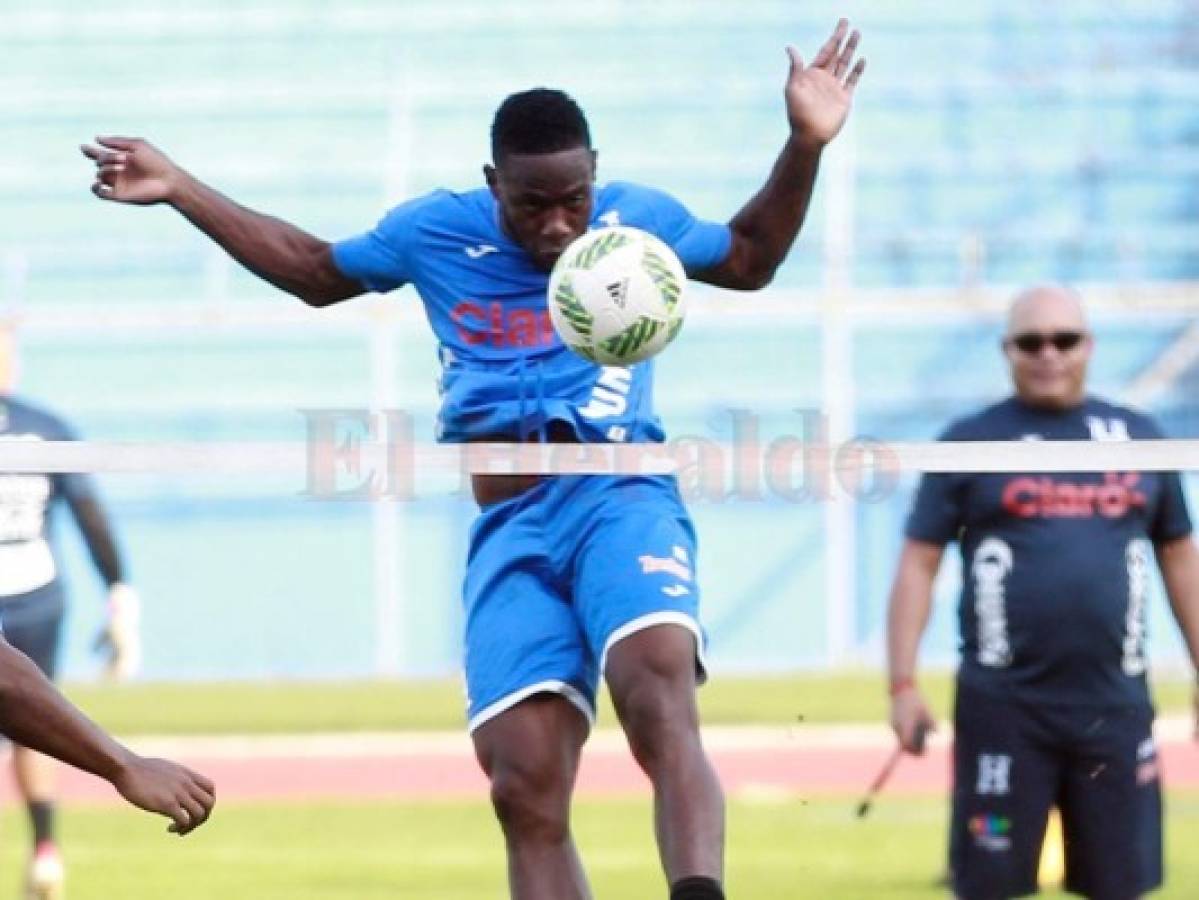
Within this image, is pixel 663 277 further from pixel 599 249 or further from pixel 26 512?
pixel 26 512

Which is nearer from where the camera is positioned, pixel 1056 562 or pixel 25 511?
pixel 1056 562

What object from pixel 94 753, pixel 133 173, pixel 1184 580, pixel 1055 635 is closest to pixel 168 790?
pixel 94 753

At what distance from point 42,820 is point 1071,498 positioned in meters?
4.57

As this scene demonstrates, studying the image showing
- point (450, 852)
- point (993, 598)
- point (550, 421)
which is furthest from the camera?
point (450, 852)

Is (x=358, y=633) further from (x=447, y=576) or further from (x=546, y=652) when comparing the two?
(x=546, y=652)

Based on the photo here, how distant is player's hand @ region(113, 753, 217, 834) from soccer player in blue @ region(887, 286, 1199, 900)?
116 inches

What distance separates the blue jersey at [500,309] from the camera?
636cm

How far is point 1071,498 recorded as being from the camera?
7582 mm

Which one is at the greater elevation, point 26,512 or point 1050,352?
point 1050,352

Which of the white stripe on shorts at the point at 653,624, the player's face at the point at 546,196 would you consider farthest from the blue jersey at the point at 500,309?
the white stripe on shorts at the point at 653,624

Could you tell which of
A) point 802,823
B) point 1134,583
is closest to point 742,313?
point 802,823

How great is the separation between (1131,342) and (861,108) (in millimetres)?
3684

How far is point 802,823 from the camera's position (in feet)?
42.1

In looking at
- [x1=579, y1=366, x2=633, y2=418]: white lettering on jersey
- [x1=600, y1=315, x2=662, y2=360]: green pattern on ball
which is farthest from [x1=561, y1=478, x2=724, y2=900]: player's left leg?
[x1=600, y1=315, x2=662, y2=360]: green pattern on ball
